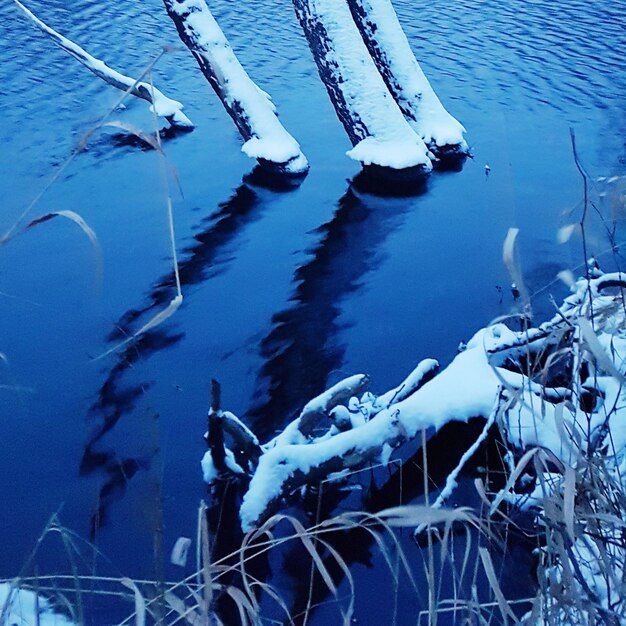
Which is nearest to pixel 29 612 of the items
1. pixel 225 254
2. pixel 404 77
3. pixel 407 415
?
pixel 407 415

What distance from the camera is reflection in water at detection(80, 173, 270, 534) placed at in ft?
9.30

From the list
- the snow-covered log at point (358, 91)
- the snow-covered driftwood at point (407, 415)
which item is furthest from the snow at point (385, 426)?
the snow-covered log at point (358, 91)

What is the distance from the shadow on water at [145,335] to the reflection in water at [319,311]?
1.59 ft

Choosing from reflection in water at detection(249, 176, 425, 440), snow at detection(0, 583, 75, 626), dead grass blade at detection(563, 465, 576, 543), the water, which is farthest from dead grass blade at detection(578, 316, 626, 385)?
reflection in water at detection(249, 176, 425, 440)

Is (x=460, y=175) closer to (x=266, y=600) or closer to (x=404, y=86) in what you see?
(x=404, y=86)

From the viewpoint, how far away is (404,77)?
5.12m

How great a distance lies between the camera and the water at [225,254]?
2938mm

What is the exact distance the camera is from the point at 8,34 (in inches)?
293

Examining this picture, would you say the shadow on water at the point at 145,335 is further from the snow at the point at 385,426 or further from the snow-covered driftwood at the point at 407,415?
the snow at the point at 385,426

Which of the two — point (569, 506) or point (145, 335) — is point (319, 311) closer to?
point (145, 335)

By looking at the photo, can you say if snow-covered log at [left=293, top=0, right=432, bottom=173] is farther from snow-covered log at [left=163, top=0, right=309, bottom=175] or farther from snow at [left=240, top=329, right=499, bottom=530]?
snow at [left=240, top=329, right=499, bottom=530]

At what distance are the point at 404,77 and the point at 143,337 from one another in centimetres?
269

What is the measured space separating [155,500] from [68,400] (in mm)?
2034

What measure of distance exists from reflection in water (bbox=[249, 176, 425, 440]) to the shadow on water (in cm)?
49
